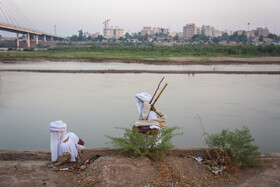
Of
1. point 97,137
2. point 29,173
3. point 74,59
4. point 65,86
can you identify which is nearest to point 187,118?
point 97,137

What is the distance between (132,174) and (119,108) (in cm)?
509

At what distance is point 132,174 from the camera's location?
3908mm

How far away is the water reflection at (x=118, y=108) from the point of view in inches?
254

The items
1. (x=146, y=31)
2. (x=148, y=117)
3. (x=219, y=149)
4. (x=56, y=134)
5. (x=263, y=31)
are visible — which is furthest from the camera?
(x=146, y=31)

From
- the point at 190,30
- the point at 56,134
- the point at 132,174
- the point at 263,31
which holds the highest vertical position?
the point at 190,30

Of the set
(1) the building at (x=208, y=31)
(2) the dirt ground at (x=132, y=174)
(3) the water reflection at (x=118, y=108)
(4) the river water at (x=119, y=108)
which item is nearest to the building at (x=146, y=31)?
(1) the building at (x=208, y=31)

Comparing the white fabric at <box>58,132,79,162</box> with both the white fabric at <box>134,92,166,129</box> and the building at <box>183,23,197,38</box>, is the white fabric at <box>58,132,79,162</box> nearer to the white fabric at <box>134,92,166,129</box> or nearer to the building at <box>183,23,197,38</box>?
the white fabric at <box>134,92,166,129</box>

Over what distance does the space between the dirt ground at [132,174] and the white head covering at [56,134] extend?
222 millimetres

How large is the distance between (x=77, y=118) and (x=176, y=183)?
14.7ft

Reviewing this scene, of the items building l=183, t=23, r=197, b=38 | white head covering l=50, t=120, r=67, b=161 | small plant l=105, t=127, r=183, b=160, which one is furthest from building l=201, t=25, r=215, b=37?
white head covering l=50, t=120, r=67, b=161

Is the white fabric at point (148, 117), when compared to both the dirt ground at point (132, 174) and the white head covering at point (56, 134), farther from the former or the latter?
the white head covering at point (56, 134)

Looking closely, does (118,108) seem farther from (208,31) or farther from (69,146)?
(208,31)

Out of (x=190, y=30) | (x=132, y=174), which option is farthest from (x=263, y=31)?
(x=132, y=174)

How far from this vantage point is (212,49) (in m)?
39.4
